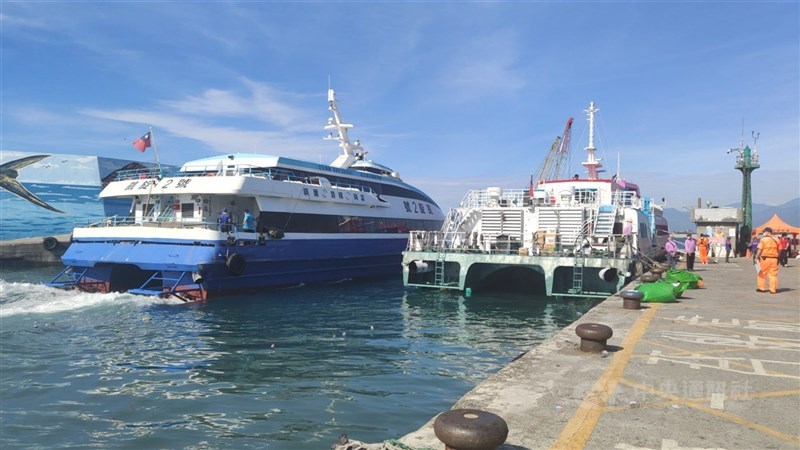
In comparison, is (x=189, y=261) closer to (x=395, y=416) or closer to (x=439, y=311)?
(x=439, y=311)

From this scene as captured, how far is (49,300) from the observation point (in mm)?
16219

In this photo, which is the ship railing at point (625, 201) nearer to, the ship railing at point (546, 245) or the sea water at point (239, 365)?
the ship railing at point (546, 245)

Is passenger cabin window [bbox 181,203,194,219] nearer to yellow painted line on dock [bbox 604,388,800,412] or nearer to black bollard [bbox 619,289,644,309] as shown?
black bollard [bbox 619,289,644,309]

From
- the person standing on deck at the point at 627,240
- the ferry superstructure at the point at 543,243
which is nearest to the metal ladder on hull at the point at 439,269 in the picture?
the ferry superstructure at the point at 543,243

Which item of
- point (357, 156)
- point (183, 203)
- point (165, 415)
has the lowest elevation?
point (165, 415)

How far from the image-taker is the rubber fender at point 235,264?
1842 centimetres

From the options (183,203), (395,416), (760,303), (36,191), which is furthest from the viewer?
(36,191)

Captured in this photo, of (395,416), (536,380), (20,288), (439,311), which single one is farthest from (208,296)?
(536,380)

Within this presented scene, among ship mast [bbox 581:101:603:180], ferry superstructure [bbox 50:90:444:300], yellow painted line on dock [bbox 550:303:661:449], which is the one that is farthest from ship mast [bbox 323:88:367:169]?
yellow painted line on dock [bbox 550:303:661:449]

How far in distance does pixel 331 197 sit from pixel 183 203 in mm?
6225

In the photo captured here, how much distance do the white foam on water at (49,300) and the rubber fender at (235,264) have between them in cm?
194

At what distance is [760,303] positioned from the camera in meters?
12.3

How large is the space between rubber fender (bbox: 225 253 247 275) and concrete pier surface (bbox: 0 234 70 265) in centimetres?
2581

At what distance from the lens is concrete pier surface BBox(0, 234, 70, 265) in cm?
3719
